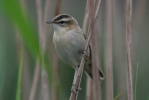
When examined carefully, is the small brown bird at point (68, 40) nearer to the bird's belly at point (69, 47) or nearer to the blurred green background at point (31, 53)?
the bird's belly at point (69, 47)

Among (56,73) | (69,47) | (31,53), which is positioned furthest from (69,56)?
(31,53)

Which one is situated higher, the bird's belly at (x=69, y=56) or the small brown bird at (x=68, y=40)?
the small brown bird at (x=68, y=40)

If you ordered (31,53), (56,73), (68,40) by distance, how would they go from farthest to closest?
(68,40)
(56,73)
(31,53)

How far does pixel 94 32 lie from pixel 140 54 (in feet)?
8.05

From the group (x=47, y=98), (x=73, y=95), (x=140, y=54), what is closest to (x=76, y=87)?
(x=73, y=95)

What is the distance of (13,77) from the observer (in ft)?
9.80

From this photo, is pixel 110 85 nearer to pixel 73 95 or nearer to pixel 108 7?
pixel 73 95

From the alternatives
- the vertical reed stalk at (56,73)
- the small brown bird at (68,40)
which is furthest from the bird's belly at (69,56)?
the vertical reed stalk at (56,73)

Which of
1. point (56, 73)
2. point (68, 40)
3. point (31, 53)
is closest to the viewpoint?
point (31, 53)

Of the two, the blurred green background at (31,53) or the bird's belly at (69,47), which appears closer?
the blurred green background at (31,53)

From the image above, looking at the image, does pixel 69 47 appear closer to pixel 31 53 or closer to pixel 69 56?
pixel 69 56

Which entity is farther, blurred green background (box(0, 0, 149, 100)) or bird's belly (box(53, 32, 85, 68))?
bird's belly (box(53, 32, 85, 68))

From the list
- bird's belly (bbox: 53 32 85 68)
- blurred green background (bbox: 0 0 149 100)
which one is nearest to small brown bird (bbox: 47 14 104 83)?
bird's belly (bbox: 53 32 85 68)

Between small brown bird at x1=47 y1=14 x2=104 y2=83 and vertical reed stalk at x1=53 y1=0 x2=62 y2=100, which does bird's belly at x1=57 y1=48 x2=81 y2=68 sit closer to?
small brown bird at x1=47 y1=14 x2=104 y2=83
